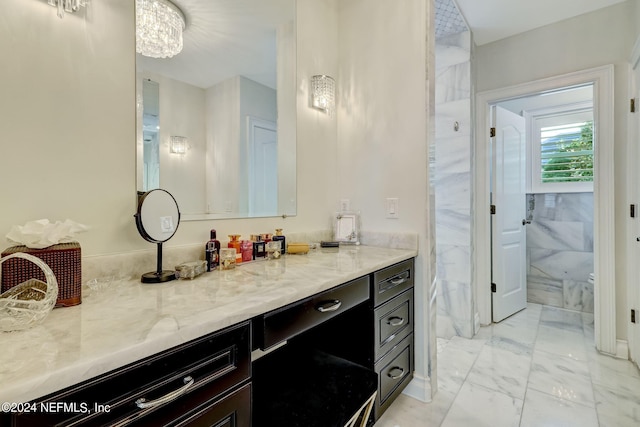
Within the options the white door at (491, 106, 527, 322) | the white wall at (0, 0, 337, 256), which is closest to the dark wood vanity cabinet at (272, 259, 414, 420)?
the white wall at (0, 0, 337, 256)

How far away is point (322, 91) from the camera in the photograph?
1953 mm

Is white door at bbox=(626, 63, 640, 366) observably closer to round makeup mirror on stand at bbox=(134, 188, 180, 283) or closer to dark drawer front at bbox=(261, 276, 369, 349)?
dark drawer front at bbox=(261, 276, 369, 349)

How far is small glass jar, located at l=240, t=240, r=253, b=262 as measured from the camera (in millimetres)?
1405

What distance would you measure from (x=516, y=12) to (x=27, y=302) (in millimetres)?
3396

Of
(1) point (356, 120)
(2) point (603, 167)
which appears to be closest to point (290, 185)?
(1) point (356, 120)

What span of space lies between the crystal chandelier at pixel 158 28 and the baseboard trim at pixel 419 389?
2.10m

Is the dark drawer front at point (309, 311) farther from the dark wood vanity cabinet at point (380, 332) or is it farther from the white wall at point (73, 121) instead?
the white wall at point (73, 121)

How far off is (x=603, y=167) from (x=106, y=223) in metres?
3.18

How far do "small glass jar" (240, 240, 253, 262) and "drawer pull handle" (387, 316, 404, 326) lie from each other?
30.1 inches

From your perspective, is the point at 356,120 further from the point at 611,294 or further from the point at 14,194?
the point at 611,294

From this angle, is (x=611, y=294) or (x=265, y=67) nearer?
(x=265, y=67)

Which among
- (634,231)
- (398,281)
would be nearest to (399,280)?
(398,281)

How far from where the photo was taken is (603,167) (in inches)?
89.0

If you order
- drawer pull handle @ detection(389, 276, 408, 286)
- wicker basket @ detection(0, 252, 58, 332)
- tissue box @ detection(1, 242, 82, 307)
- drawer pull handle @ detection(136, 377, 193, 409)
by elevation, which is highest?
tissue box @ detection(1, 242, 82, 307)
